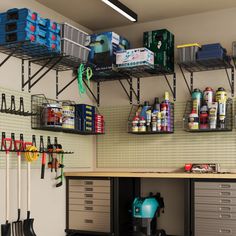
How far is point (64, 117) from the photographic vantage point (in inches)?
177

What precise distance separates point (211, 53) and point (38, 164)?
2.14 meters

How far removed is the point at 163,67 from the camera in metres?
4.73

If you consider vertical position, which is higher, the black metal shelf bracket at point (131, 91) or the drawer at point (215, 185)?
the black metal shelf bracket at point (131, 91)

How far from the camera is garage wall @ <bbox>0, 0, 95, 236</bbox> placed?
404 cm

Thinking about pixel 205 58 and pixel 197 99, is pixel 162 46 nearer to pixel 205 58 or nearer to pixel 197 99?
pixel 205 58

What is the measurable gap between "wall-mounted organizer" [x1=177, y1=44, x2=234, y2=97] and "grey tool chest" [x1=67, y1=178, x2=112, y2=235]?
155 centimetres

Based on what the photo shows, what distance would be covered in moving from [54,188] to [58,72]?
1.32 meters

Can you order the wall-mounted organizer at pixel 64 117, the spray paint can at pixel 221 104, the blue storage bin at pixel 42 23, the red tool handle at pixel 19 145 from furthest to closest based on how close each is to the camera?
the spray paint can at pixel 221 104 → the wall-mounted organizer at pixel 64 117 → the red tool handle at pixel 19 145 → the blue storage bin at pixel 42 23

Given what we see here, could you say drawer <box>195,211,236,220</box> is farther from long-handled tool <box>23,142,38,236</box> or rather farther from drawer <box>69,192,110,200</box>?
long-handled tool <box>23,142,38,236</box>

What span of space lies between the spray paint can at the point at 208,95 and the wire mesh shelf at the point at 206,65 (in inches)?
9.9

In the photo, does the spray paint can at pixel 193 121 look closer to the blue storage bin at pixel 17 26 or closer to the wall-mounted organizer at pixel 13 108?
the wall-mounted organizer at pixel 13 108

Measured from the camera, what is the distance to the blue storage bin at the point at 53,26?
389cm

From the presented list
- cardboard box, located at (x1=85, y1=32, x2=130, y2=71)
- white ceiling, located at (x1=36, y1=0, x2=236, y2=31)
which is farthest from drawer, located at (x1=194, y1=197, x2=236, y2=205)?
white ceiling, located at (x1=36, y1=0, x2=236, y2=31)

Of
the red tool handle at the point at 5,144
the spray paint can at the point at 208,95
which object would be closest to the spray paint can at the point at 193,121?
the spray paint can at the point at 208,95
